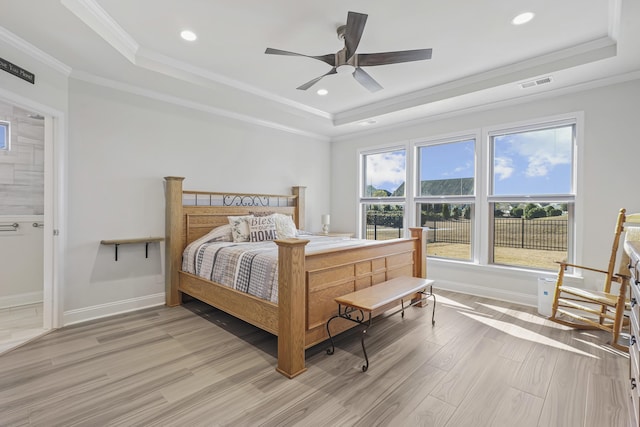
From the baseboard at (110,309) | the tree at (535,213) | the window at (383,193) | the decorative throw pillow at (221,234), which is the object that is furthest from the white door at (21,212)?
the tree at (535,213)

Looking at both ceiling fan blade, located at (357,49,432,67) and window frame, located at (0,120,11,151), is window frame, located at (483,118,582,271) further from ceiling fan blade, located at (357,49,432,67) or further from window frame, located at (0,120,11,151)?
window frame, located at (0,120,11,151)

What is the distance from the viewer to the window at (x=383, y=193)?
521 centimetres

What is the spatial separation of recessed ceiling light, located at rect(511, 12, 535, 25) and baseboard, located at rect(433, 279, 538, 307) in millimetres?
3071

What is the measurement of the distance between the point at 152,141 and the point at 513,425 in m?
4.28

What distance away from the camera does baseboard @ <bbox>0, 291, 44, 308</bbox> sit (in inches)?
140

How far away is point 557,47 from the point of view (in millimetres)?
2947

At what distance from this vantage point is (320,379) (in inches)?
85.3

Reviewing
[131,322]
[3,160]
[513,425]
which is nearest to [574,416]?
[513,425]

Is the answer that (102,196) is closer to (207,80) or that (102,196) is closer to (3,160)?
(3,160)

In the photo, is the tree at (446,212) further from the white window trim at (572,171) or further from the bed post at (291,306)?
the bed post at (291,306)

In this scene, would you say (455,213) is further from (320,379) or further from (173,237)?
(173,237)

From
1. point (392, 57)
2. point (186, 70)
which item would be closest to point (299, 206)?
point (186, 70)

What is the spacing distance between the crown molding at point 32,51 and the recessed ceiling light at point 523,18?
161 inches

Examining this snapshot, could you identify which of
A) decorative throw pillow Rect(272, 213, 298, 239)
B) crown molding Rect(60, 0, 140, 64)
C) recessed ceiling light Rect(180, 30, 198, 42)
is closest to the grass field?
decorative throw pillow Rect(272, 213, 298, 239)
